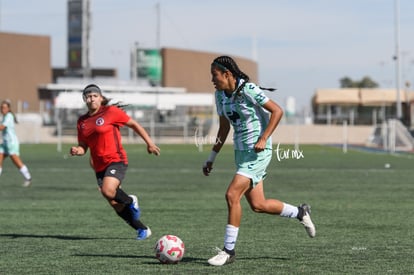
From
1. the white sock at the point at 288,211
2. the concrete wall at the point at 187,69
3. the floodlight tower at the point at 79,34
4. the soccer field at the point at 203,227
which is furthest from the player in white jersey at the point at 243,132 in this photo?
the concrete wall at the point at 187,69

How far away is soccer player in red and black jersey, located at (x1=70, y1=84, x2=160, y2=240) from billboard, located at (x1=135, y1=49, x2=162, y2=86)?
4156 inches

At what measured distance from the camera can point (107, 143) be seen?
11531mm

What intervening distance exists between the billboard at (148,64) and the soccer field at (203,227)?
9317cm

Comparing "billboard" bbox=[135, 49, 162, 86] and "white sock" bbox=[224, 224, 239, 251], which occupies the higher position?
"billboard" bbox=[135, 49, 162, 86]

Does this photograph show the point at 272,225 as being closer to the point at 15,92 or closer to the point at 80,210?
the point at 80,210

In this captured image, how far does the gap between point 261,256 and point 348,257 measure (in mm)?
908

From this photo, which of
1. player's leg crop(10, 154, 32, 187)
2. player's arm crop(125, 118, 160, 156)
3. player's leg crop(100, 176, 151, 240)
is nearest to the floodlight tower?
player's leg crop(10, 154, 32, 187)

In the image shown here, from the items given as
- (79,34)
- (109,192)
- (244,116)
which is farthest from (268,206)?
(79,34)

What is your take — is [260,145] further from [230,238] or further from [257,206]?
[230,238]

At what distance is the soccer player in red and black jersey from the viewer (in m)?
11.4

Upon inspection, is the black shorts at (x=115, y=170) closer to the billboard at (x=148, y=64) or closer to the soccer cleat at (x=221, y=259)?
the soccer cleat at (x=221, y=259)

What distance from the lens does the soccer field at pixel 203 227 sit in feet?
31.1

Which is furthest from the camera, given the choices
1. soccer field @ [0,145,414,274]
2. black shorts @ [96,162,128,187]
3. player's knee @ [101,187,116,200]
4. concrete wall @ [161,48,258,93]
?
concrete wall @ [161,48,258,93]

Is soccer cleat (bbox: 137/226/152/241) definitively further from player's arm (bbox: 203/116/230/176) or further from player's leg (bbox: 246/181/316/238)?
player's leg (bbox: 246/181/316/238)
